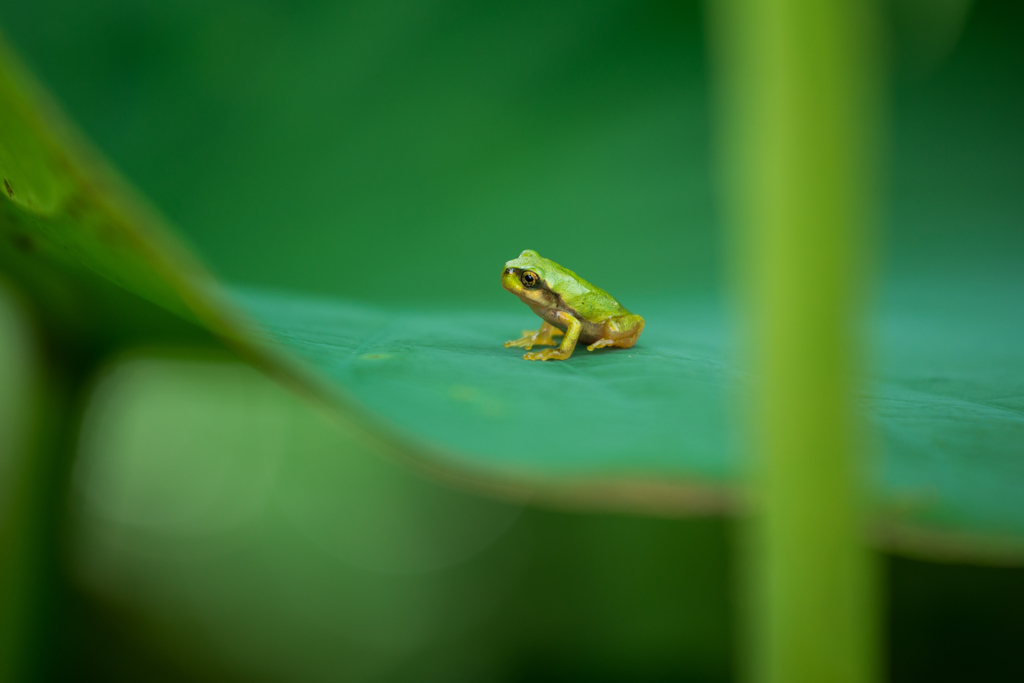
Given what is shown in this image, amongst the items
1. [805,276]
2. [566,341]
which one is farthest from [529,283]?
[805,276]

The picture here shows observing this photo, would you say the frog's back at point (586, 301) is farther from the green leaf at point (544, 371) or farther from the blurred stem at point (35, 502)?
the blurred stem at point (35, 502)

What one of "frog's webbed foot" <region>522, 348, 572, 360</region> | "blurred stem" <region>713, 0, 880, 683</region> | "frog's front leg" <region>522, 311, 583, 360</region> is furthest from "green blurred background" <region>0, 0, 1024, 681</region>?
"blurred stem" <region>713, 0, 880, 683</region>

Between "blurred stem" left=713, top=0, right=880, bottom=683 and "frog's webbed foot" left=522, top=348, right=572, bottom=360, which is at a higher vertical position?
"frog's webbed foot" left=522, top=348, right=572, bottom=360

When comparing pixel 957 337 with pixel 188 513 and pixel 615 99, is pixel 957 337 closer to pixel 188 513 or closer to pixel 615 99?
pixel 615 99

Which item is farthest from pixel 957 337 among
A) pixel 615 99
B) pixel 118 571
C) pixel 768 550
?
pixel 118 571

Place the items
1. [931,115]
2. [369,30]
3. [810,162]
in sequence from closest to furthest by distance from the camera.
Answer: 1. [810,162]
2. [369,30]
3. [931,115]

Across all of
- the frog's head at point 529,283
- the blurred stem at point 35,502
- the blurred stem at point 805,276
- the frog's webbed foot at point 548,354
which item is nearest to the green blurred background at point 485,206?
the frog's head at point 529,283

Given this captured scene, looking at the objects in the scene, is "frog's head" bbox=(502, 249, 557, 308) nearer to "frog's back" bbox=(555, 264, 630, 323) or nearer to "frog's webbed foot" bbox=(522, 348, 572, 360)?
"frog's back" bbox=(555, 264, 630, 323)
